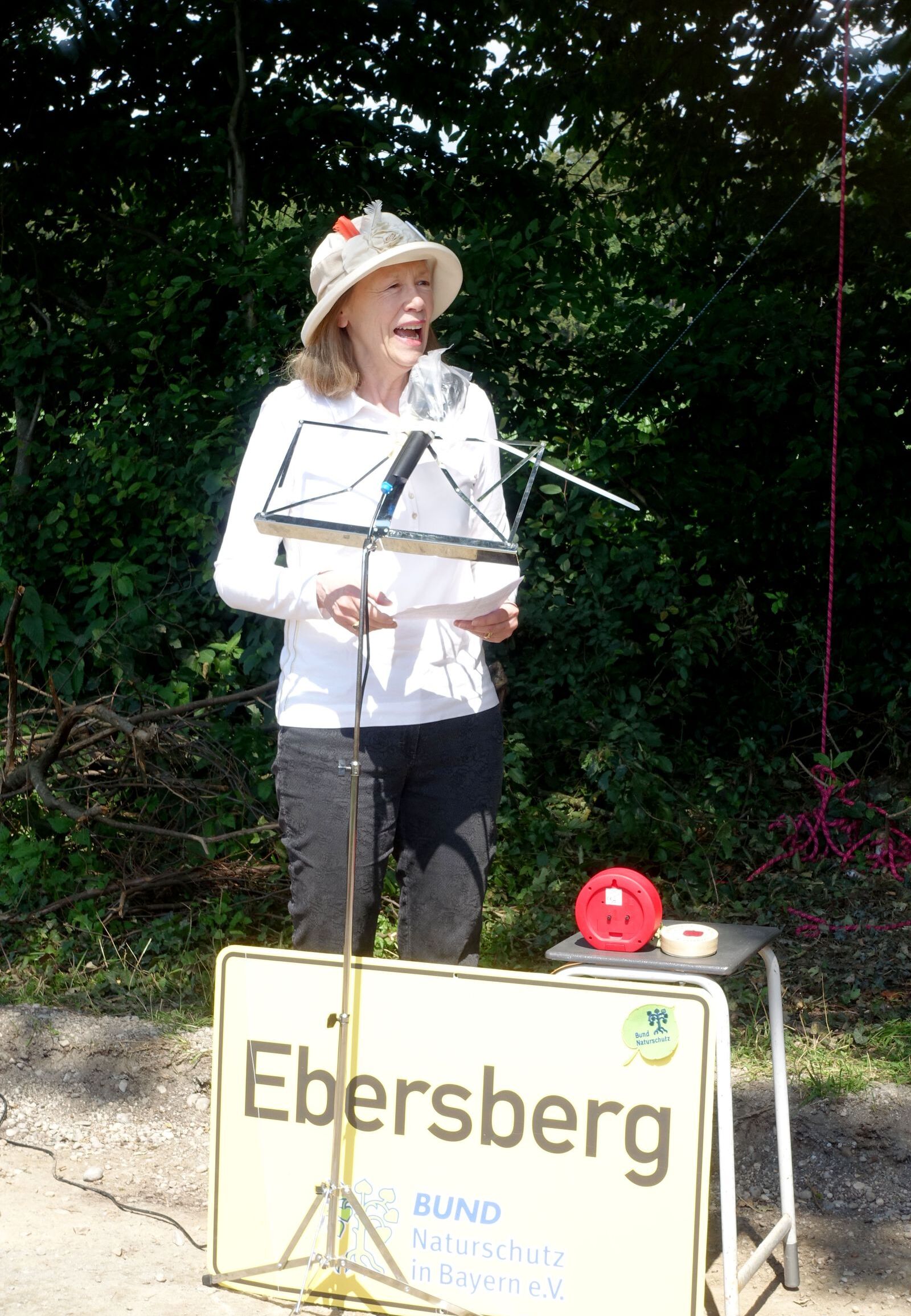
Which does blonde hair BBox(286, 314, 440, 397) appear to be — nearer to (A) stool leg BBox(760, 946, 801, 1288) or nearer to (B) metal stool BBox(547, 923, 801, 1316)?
(B) metal stool BBox(547, 923, 801, 1316)

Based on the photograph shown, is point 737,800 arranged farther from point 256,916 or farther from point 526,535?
point 256,916

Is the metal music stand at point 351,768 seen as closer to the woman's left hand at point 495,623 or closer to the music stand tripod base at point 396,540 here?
the music stand tripod base at point 396,540

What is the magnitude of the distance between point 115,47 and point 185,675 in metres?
2.77

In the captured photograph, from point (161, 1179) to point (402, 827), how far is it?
1350 millimetres

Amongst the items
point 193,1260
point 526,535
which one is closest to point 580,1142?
point 193,1260

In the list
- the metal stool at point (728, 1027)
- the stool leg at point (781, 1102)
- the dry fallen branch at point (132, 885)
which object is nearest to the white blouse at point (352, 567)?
the metal stool at point (728, 1027)

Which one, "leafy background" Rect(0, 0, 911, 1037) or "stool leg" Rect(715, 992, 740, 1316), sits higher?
"leafy background" Rect(0, 0, 911, 1037)

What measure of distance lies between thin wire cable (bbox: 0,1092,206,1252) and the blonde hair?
1.81 meters

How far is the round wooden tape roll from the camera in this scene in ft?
7.61

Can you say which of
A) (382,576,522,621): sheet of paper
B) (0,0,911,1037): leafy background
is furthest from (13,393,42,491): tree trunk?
(382,576,522,621): sheet of paper

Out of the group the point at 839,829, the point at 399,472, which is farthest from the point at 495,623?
the point at 839,829

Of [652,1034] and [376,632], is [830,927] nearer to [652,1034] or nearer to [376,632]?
[652,1034]

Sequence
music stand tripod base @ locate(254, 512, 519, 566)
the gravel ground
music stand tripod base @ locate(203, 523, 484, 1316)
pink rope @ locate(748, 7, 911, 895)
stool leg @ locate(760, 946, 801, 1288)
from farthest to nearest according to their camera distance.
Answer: pink rope @ locate(748, 7, 911, 895)
the gravel ground
stool leg @ locate(760, 946, 801, 1288)
music stand tripod base @ locate(203, 523, 484, 1316)
music stand tripod base @ locate(254, 512, 519, 566)

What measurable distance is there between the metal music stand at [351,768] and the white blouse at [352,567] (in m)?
0.07
